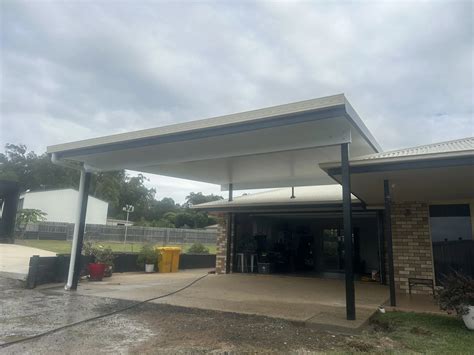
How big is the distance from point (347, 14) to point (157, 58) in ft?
16.1

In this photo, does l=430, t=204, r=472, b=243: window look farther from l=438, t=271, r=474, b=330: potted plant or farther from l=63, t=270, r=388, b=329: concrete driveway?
l=438, t=271, r=474, b=330: potted plant

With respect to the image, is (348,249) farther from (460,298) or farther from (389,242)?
(460,298)

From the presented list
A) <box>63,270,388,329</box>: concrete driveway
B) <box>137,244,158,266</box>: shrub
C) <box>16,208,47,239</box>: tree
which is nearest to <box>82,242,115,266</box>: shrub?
<box>63,270,388,329</box>: concrete driveway

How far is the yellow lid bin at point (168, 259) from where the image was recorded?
14.6 metres

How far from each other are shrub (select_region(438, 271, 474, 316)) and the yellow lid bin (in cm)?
1105

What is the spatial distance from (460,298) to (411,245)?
4494 millimetres

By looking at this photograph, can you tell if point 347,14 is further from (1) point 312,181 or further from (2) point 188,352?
(2) point 188,352

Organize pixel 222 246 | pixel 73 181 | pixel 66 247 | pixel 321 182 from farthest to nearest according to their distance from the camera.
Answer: pixel 73 181, pixel 66 247, pixel 222 246, pixel 321 182

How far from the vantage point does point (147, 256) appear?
14.1 m

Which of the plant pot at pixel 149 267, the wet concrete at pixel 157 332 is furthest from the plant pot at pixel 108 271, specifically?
the wet concrete at pixel 157 332

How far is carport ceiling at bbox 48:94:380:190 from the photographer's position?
6.06 meters

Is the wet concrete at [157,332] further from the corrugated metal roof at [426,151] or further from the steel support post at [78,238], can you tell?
the corrugated metal roof at [426,151]

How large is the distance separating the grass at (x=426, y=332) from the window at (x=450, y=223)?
3.95 meters

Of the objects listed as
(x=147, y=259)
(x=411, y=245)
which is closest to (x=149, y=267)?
(x=147, y=259)
